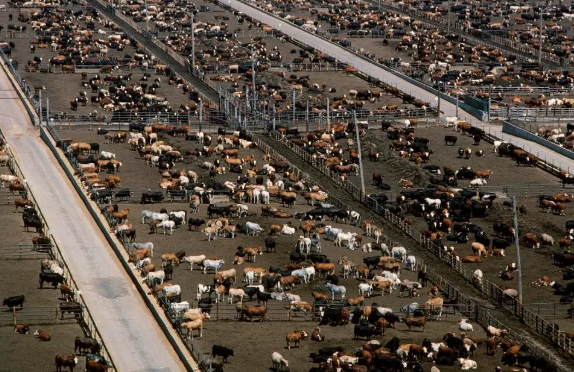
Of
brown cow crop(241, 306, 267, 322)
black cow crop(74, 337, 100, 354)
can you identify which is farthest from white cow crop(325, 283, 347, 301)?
black cow crop(74, 337, 100, 354)

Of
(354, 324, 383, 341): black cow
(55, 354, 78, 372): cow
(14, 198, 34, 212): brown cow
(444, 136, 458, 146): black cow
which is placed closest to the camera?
(55, 354, 78, 372): cow

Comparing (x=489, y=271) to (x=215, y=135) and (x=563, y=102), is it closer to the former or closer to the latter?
(x=215, y=135)

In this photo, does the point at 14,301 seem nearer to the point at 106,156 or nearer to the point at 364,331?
the point at 364,331

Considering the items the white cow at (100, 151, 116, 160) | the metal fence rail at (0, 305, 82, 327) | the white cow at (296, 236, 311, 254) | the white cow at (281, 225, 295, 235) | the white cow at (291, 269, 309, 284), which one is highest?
the metal fence rail at (0, 305, 82, 327)

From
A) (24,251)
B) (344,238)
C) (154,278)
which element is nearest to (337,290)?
Answer: (154,278)

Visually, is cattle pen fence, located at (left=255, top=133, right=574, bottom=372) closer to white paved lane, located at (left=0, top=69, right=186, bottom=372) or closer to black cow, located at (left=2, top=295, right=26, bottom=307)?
white paved lane, located at (left=0, top=69, right=186, bottom=372)

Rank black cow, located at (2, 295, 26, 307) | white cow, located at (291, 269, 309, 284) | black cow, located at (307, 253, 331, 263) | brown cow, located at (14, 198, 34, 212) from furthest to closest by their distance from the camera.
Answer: brown cow, located at (14, 198, 34, 212) < black cow, located at (307, 253, 331, 263) < white cow, located at (291, 269, 309, 284) < black cow, located at (2, 295, 26, 307)
